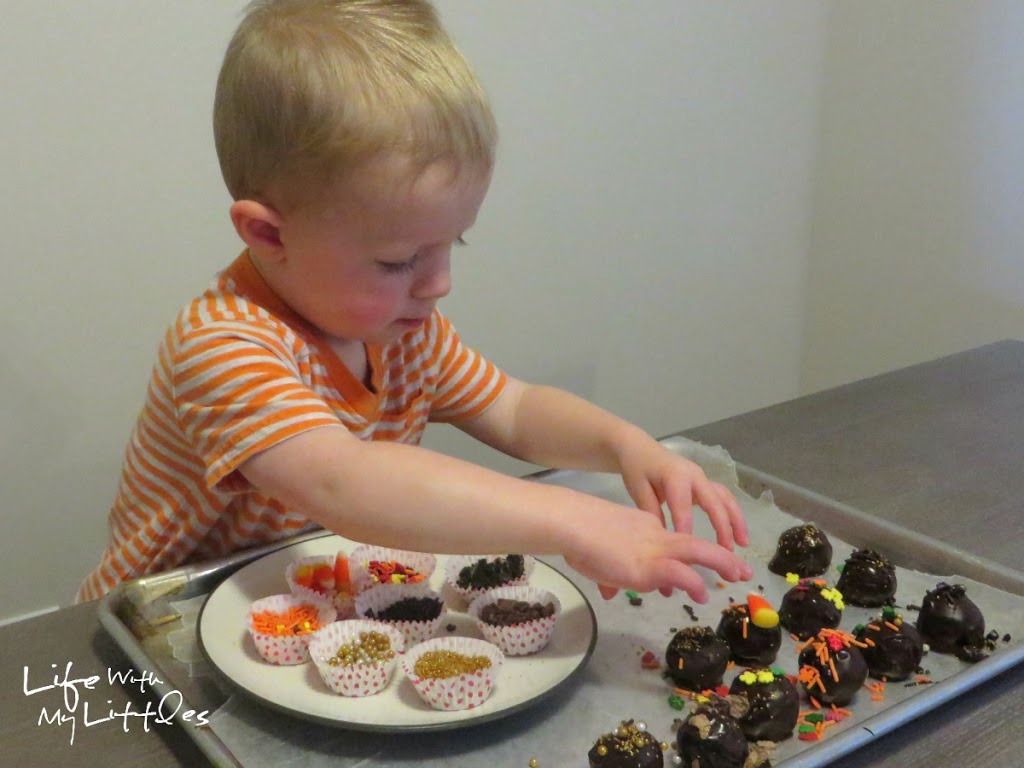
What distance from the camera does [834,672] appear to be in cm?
64

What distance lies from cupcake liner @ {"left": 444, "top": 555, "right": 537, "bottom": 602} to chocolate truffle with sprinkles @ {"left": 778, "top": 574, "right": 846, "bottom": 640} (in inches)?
7.4

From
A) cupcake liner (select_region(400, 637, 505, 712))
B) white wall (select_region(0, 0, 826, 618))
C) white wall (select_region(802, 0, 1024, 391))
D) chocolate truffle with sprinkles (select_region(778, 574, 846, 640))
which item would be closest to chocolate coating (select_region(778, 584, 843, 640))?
chocolate truffle with sprinkles (select_region(778, 574, 846, 640))

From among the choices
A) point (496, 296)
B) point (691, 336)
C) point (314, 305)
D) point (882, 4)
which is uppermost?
point (882, 4)

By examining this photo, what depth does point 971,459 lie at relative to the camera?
105 centimetres

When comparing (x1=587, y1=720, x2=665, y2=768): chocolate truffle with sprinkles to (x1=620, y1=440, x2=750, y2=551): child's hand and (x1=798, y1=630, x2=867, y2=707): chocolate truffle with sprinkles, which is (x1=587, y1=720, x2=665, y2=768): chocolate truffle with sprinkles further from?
(x1=620, y1=440, x2=750, y2=551): child's hand

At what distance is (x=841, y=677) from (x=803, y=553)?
178 millimetres

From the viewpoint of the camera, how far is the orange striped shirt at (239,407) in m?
0.72

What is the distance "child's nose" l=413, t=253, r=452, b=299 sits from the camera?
0.76 m

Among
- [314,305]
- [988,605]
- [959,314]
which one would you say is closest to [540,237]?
[959,314]

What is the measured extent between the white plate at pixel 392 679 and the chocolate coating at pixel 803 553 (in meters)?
0.18

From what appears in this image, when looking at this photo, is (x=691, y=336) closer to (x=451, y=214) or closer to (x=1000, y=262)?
(x=1000, y=262)

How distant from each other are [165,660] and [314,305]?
0.92ft

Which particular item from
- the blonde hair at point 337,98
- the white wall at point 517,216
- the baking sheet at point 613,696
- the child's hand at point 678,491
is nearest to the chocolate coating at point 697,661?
the baking sheet at point 613,696

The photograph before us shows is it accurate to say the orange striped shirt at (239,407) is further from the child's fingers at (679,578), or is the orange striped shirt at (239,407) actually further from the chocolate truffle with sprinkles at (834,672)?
Answer: the chocolate truffle with sprinkles at (834,672)
